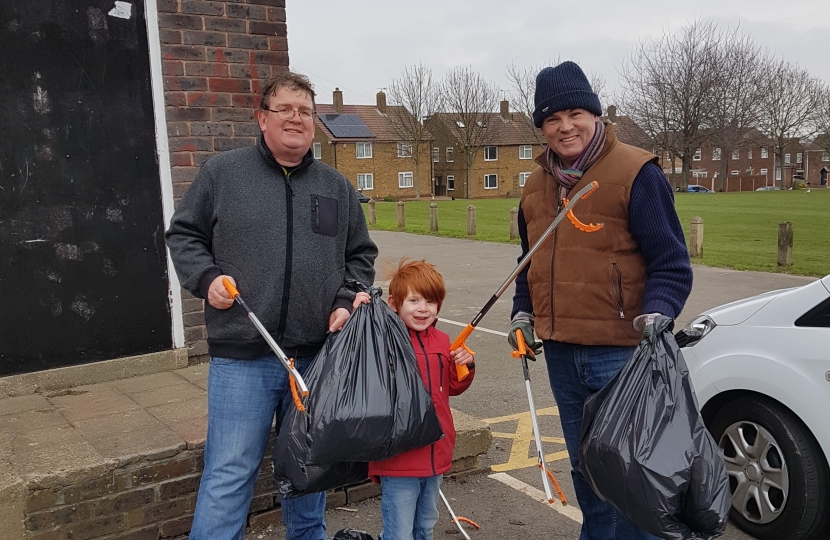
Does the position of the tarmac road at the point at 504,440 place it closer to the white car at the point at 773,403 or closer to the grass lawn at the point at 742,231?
the white car at the point at 773,403

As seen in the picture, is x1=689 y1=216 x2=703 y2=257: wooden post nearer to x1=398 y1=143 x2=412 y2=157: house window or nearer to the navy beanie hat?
the navy beanie hat

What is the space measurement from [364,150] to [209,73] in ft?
170

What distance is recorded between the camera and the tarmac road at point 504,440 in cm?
354

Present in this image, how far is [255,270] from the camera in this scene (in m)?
2.61

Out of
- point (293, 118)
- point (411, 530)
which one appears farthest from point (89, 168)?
point (411, 530)

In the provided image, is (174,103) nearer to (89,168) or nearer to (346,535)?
(89,168)

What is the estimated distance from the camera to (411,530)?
2.70 m

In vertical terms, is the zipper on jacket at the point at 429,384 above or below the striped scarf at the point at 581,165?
below

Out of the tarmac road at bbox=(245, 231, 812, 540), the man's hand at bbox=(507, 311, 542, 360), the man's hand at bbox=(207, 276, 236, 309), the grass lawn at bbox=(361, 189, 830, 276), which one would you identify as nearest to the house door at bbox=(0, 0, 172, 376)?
the tarmac road at bbox=(245, 231, 812, 540)

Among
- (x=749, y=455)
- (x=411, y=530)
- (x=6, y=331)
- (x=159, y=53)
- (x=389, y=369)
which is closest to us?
(x=389, y=369)

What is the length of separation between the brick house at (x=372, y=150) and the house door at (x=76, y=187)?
48.3 m

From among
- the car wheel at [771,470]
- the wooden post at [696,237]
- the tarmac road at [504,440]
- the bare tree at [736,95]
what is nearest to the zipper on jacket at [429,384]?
the tarmac road at [504,440]

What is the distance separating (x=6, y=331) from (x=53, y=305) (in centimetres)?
28

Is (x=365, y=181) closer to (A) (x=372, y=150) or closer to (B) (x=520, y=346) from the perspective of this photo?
(A) (x=372, y=150)
